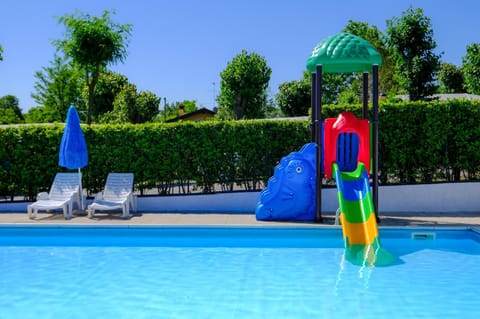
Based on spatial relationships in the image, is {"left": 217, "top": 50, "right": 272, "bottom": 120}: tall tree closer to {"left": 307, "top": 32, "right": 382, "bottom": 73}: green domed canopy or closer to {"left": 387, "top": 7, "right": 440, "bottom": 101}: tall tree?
{"left": 387, "top": 7, "right": 440, "bottom": 101}: tall tree

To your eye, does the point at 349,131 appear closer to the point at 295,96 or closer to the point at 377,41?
the point at 295,96

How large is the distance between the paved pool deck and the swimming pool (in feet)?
1.40

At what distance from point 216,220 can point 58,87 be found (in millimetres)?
39251

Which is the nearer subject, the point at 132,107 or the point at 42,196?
the point at 42,196

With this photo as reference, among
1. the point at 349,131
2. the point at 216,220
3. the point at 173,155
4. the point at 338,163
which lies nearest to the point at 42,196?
the point at 173,155

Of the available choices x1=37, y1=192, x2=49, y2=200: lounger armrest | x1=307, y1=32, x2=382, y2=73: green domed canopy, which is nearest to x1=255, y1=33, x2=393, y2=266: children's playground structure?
x1=307, y1=32, x2=382, y2=73: green domed canopy

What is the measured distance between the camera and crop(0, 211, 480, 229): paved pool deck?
1039cm

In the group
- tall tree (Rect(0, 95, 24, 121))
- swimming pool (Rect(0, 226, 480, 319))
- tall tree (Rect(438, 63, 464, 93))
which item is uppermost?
tall tree (Rect(0, 95, 24, 121))

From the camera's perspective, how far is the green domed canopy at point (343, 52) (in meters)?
9.92

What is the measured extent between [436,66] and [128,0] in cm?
1502

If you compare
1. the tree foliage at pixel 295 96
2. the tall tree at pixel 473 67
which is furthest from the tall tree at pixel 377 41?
the tall tree at pixel 473 67

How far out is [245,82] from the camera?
33219 millimetres

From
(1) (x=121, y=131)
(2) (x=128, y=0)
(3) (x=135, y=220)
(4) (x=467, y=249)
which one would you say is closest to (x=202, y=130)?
(1) (x=121, y=131)

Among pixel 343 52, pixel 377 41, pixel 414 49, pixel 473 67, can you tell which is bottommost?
pixel 343 52
